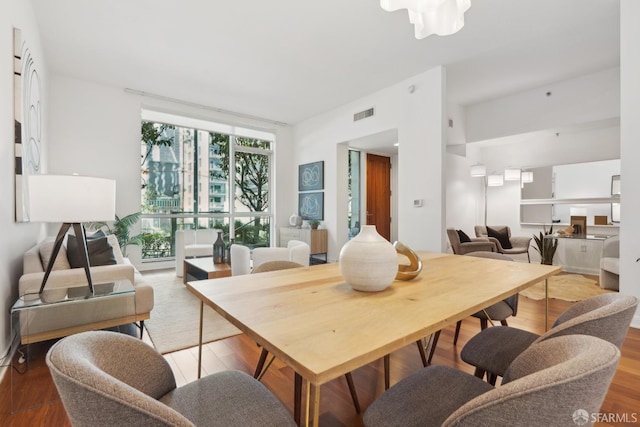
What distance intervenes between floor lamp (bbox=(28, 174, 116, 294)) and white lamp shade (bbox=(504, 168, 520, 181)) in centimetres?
601

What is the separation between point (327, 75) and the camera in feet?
14.6

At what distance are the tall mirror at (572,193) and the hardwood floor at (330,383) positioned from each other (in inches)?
124

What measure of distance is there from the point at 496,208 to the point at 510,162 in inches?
36.6

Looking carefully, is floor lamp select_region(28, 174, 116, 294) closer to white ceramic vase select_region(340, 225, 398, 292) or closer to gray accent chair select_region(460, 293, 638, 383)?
white ceramic vase select_region(340, 225, 398, 292)

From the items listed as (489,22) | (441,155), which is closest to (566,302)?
(441,155)

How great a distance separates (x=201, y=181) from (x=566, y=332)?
5.92 m

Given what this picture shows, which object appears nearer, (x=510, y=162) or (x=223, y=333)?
(x=223, y=333)

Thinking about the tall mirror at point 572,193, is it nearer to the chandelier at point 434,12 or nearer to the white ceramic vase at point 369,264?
the chandelier at point 434,12

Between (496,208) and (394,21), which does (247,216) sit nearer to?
(394,21)

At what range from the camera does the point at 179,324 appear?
108 inches

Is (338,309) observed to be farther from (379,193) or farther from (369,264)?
(379,193)

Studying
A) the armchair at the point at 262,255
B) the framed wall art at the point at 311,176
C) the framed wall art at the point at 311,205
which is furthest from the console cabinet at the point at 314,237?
the armchair at the point at 262,255

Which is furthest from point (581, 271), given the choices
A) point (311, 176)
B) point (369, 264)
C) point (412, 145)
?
point (369, 264)

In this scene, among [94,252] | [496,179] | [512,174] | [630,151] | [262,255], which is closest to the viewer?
[94,252]
